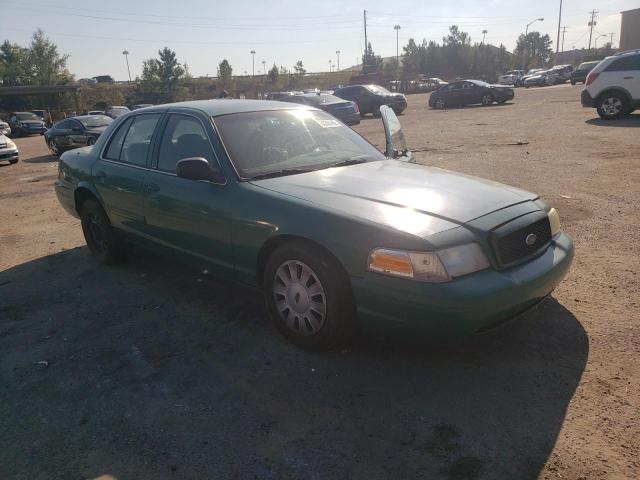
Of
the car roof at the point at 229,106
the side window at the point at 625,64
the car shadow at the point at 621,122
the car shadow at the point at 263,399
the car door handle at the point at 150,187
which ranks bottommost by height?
the car shadow at the point at 263,399

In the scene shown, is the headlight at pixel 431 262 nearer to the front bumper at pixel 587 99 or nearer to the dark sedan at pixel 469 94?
the front bumper at pixel 587 99

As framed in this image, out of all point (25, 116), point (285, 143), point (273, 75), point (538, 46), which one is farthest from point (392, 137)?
point (538, 46)

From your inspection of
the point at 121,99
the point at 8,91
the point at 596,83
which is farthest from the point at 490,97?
the point at 121,99

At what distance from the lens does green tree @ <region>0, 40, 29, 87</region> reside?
63.3 meters

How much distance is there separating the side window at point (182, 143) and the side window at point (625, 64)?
13420mm

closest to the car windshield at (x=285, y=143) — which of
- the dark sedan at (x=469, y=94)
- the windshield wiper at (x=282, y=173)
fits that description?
the windshield wiper at (x=282, y=173)

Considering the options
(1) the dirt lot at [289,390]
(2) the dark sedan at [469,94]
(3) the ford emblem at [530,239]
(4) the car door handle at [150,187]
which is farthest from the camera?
(2) the dark sedan at [469,94]

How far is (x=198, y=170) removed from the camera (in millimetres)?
3566

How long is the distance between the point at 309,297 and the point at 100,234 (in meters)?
3.15

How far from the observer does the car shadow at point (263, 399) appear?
238 centimetres

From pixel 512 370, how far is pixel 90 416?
2.43 meters

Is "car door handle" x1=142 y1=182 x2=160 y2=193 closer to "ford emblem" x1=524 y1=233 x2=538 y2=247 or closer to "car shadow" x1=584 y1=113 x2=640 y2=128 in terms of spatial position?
"ford emblem" x1=524 y1=233 x2=538 y2=247

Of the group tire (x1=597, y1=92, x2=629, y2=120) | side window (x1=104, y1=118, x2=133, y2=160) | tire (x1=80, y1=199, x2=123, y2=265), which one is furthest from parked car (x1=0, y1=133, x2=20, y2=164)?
tire (x1=597, y1=92, x2=629, y2=120)

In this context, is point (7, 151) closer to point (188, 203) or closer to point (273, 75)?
point (188, 203)
